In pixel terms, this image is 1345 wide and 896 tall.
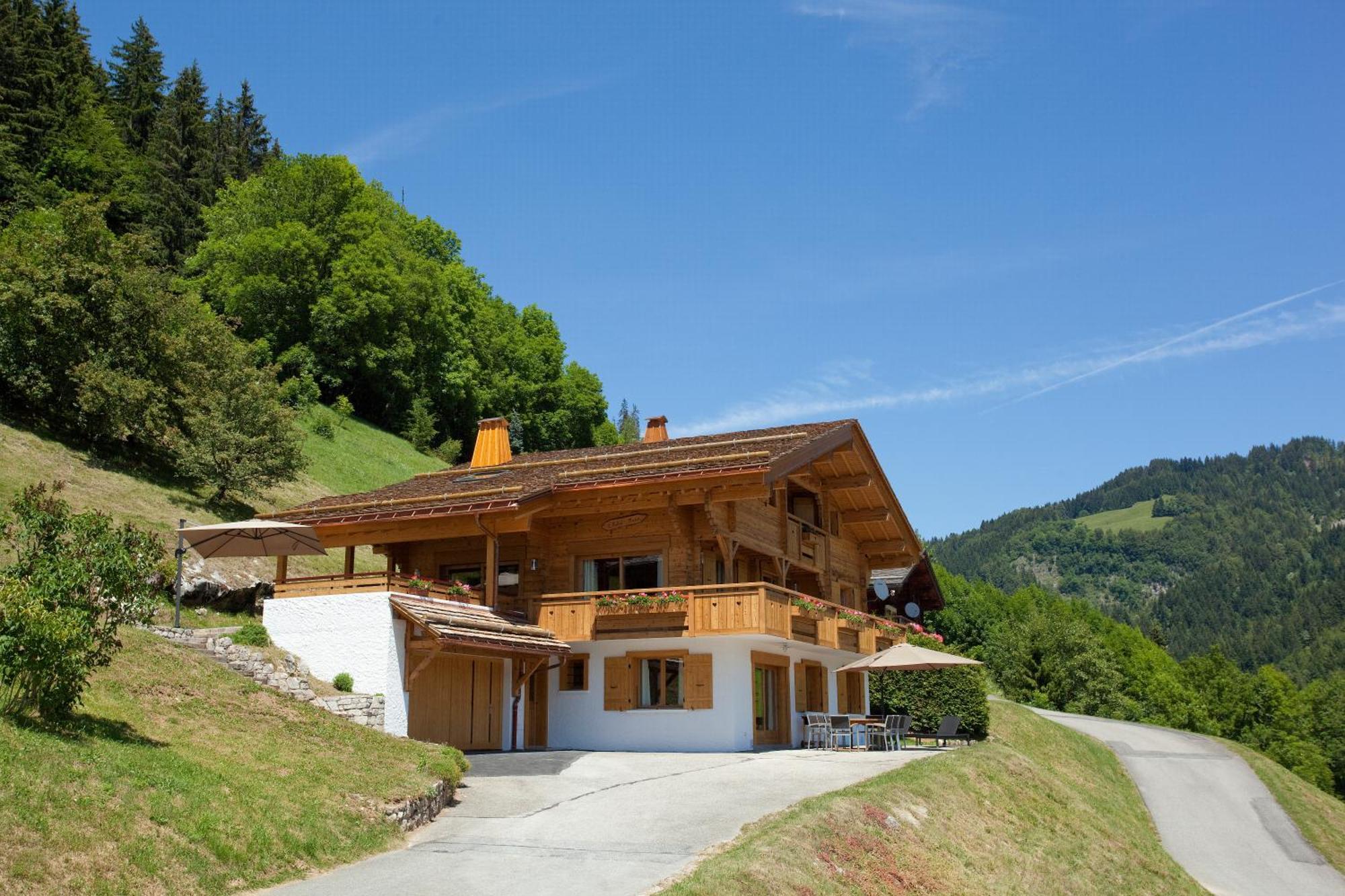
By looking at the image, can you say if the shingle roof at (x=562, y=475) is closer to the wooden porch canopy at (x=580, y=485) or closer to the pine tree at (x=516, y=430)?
the wooden porch canopy at (x=580, y=485)

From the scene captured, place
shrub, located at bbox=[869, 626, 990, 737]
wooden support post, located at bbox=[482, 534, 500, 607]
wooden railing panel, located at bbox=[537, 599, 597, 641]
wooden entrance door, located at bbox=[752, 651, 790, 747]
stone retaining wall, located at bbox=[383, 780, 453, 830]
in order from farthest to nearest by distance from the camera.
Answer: shrub, located at bbox=[869, 626, 990, 737] → wooden entrance door, located at bbox=[752, 651, 790, 747] → wooden railing panel, located at bbox=[537, 599, 597, 641] → wooden support post, located at bbox=[482, 534, 500, 607] → stone retaining wall, located at bbox=[383, 780, 453, 830]

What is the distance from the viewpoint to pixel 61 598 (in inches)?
508

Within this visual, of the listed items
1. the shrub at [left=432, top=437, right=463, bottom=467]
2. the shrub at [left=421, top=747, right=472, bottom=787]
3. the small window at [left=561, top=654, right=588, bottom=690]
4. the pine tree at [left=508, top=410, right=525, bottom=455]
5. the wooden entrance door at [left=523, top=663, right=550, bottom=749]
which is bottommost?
the shrub at [left=421, top=747, right=472, bottom=787]

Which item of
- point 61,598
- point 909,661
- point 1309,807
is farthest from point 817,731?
point 61,598

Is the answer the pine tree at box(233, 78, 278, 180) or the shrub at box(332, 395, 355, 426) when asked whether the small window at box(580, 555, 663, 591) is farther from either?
the pine tree at box(233, 78, 278, 180)

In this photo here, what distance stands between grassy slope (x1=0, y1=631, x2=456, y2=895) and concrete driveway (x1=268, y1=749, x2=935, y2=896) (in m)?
0.67

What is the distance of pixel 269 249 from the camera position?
2151 inches

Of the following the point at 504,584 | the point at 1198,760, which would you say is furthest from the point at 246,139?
the point at 1198,760

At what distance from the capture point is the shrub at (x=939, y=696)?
97.2 feet

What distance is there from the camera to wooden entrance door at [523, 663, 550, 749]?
2641cm

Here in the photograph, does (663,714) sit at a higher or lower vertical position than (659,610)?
lower

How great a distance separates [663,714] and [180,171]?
50886 millimetres

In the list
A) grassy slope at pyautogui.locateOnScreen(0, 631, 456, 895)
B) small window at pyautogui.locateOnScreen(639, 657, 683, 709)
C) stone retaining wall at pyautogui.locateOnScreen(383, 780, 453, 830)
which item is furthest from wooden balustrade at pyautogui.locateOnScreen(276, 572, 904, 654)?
stone retaining wall at pyautogui.locateOnScreen(383, 780, 453, 830)

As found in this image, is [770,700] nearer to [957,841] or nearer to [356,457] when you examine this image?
[957,841]
